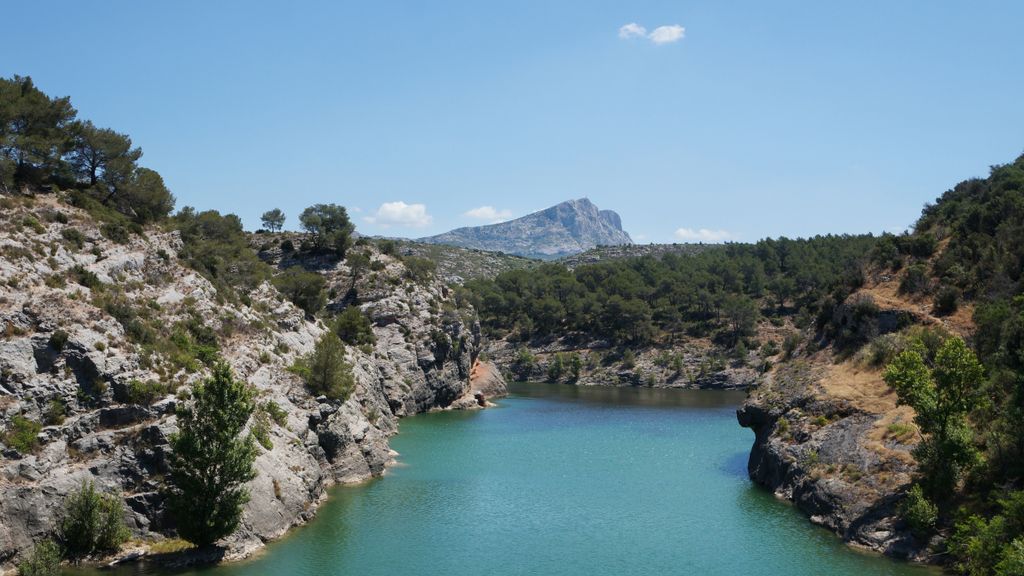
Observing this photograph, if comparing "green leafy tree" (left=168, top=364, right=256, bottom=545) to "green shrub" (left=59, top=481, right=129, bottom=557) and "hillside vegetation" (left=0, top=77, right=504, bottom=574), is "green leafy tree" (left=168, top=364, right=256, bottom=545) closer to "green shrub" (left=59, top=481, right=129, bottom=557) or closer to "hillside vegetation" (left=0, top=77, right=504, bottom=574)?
"hillside vegetation" (left=0, top=77, right=504, bottom=574)

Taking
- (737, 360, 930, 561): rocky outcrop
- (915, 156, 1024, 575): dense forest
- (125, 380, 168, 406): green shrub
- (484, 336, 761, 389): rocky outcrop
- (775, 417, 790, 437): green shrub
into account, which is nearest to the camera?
(915, 156, 1024, 575): dense forest

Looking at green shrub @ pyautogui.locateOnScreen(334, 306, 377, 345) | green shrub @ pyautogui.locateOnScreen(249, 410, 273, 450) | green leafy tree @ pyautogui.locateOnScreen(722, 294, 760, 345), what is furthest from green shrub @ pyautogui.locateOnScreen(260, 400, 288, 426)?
green leafy tree @ pyautogui.locateOnScreen(722, 294, 760, 345)

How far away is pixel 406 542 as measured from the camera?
48.9 meters

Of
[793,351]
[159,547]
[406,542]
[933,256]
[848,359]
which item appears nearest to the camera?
[159,547]

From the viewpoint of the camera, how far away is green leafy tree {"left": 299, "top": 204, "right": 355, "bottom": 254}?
12156cm

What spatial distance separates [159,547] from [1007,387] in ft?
172

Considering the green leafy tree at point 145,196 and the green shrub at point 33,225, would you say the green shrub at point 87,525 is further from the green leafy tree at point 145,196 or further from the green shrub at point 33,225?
the green leafy tree at point 145,196

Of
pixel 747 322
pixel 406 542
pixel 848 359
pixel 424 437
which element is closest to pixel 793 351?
pixel 848 359

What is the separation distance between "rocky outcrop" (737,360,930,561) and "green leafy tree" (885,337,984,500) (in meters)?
2.69

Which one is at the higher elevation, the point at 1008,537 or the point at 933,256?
the point at 933,256

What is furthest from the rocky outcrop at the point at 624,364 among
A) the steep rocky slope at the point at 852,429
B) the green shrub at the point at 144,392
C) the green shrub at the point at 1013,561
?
the green shrub at the point at 144,392

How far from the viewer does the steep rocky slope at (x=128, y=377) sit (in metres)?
42.1

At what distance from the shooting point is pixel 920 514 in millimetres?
43812

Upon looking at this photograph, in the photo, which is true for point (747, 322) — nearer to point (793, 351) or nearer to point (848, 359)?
point (793, 351)
